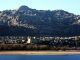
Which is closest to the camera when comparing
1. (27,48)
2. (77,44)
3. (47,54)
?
(47,54)

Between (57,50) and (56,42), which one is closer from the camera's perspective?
(57,50)

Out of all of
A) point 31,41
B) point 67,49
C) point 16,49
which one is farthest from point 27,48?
point 31,41

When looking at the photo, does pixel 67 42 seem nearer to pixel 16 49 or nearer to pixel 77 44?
pixel 77 44

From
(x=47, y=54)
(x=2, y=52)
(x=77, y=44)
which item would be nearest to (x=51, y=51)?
(x=47, y=54)

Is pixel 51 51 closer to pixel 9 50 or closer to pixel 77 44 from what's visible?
pixel 9 50

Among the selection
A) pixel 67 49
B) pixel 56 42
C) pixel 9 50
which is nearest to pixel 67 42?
pixel 56 42

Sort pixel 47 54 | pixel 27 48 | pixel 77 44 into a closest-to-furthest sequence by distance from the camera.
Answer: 1. pixel 47 54
2. pixel 27 48
3. pixel 77 44

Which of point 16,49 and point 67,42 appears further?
point 67,42
